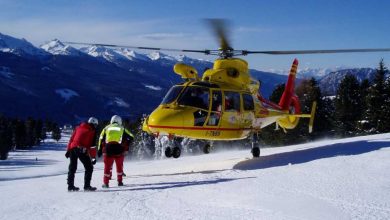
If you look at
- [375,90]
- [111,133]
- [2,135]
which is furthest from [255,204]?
[2,135]

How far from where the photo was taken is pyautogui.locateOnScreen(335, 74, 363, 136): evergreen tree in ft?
197

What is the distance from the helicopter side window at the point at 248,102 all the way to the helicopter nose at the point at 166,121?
3784 mm

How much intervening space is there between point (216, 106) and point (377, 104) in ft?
135

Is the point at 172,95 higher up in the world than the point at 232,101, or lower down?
higher up

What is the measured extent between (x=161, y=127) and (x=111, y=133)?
222 centimetres

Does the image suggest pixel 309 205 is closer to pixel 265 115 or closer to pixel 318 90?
pixel 265 115

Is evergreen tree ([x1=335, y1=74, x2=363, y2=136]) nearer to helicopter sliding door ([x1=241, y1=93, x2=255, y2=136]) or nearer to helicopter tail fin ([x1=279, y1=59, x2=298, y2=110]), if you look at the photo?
helicopter tail fin ([x1=279, y1=59, x2=298, y2=110])

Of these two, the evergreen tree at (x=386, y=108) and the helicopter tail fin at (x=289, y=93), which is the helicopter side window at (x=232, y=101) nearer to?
the helicopter tail fin at (x=289, y=93)

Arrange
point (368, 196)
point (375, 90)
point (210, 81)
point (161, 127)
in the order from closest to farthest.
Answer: point (368, 196)
point (161, 127)
point (210, 81)
point (375, 90)

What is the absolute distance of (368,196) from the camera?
10.1 metres

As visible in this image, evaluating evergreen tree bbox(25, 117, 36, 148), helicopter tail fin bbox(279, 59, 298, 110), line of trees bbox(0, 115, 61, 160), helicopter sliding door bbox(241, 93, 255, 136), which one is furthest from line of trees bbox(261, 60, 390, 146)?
evergreen tree bbox(25, 117, 36, 148)

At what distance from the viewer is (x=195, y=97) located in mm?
16203

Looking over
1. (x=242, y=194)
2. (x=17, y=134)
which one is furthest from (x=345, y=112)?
(x=17, y=134)

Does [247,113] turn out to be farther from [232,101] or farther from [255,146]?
[255,146]
